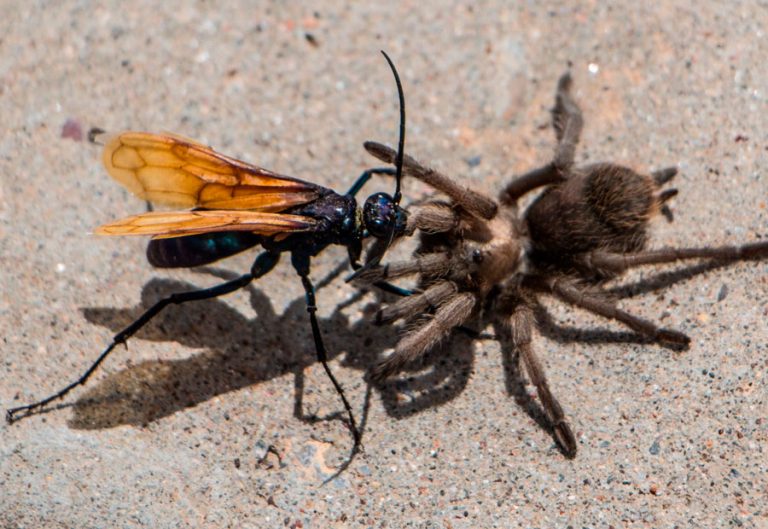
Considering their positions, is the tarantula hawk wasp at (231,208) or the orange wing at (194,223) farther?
the tarantula hawk wasp at (231,208)

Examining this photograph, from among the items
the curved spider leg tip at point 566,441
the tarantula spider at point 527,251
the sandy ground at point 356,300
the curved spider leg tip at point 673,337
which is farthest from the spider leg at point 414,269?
the curved spider leg tip at point 673,337

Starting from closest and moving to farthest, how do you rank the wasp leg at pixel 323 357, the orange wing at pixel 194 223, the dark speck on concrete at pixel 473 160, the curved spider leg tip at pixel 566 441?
1. the orange wing at pixel 194 223
2. the curved spider leg tip at pixel 566 441
3. the wasp leg at pixel 323 357
4. the dark speck on concrete at pixel 473 160

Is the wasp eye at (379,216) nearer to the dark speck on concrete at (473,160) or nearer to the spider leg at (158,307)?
the spider leg at (158,307)

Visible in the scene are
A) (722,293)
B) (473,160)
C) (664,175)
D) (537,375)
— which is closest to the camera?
(537,375)

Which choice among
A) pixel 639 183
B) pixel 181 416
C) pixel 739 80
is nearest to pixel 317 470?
pixel 181 416

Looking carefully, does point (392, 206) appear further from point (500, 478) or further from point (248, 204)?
point (500, 478)

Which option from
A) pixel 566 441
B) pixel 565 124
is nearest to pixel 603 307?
pixel 566 441

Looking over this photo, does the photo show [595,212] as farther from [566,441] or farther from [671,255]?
[566,441]
